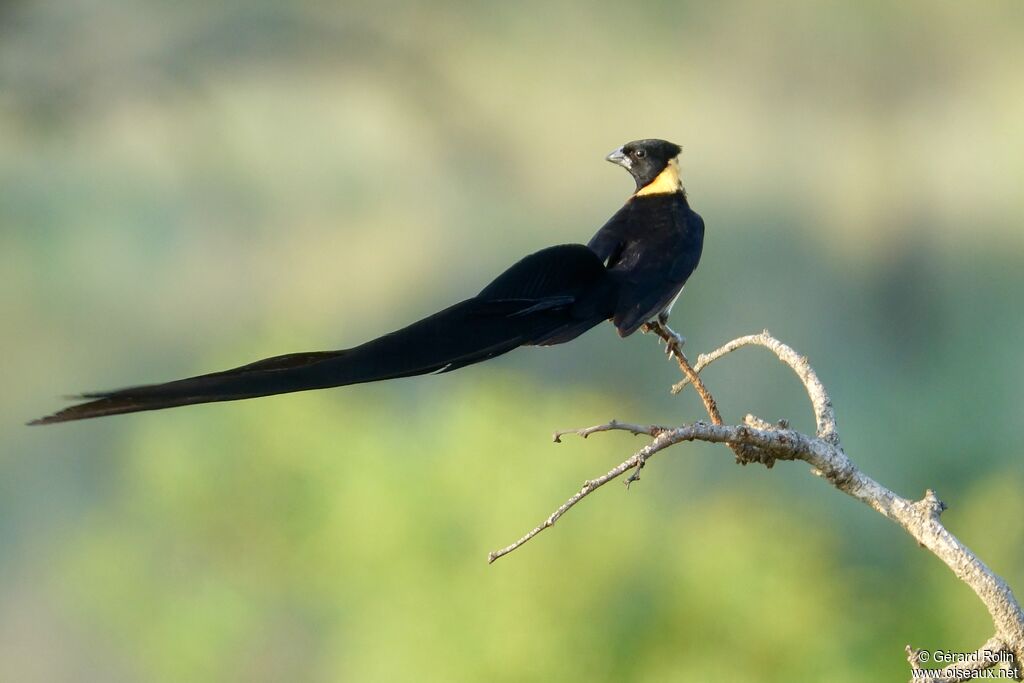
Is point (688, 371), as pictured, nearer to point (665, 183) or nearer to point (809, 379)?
point (809, 379)

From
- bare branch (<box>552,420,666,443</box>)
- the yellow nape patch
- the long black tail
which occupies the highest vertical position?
the yellow nape patch

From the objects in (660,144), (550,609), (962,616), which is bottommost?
(962,616)

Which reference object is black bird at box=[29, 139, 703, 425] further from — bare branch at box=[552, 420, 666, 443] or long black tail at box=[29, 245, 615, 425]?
bare branch at box=[552, 420, 666, 443]

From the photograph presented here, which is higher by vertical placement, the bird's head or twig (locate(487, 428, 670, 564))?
the bird's head

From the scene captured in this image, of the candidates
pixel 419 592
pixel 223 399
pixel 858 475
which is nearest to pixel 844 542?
pixel 419 592

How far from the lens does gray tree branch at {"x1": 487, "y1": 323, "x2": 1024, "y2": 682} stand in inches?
28.6

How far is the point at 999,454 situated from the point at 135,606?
222cm

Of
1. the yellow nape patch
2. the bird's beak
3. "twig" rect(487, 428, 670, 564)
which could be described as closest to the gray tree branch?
"twig" rect(487, 428, 670, 564)

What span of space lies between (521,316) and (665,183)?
54 cm

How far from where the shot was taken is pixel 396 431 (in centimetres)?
263

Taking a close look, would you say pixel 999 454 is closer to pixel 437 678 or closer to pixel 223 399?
pixel 437 678

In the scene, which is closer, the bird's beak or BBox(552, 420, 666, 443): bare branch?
BBox(552, 420, 666, 443): bare branch

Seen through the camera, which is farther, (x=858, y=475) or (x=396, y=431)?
(x=396, y=431)

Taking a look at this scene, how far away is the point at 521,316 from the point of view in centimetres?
86
